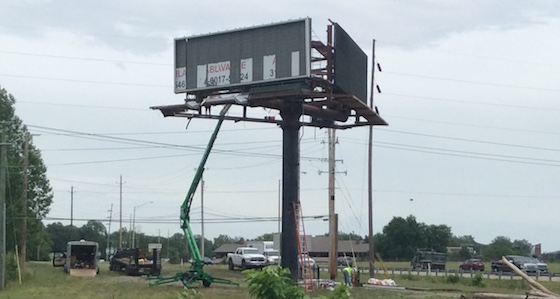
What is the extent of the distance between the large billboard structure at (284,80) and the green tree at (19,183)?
37.5m

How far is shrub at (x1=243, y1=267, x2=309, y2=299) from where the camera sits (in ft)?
34.3

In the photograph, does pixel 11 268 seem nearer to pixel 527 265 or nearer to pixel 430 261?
pixel 527 265

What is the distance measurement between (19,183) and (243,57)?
48553mm

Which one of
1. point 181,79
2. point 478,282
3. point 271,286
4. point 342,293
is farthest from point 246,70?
point 342,293

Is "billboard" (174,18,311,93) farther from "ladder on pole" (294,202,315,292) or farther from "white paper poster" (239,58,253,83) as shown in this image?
"ladder on pole" (294,202,315,292)

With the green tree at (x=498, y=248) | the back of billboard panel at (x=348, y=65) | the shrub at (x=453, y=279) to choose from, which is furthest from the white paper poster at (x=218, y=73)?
the green tree at (x=498, y=248)

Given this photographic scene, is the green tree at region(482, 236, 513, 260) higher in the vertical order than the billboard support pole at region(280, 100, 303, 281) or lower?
lower

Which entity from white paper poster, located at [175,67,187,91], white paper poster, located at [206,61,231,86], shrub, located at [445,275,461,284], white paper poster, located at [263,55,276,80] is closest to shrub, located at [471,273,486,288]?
shrub, located at [445,275,461,284]

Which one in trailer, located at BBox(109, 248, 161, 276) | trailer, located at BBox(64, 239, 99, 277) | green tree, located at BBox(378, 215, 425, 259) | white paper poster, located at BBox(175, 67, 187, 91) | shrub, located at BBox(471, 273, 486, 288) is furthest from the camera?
green tree, located at BBox(378, 215, 425, 259)

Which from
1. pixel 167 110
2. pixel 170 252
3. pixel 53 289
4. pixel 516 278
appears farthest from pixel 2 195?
pixel 170 252

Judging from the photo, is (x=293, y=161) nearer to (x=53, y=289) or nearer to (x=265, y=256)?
(x=53, y=289)

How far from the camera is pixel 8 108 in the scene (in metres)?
77.9

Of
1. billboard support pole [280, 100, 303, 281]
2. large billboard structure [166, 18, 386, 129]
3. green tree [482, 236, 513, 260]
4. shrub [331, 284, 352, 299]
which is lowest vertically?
green tree [482, 236, 513, 260]

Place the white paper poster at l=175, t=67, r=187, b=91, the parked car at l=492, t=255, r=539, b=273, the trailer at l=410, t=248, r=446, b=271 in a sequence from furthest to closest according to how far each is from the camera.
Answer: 1. the trailer at l=410, t=248, r=446, b=271
2. the parked car at l=492, t=255, r=539, b=273
3. the white paper poster at l=175, t=67, r=187, b=91
